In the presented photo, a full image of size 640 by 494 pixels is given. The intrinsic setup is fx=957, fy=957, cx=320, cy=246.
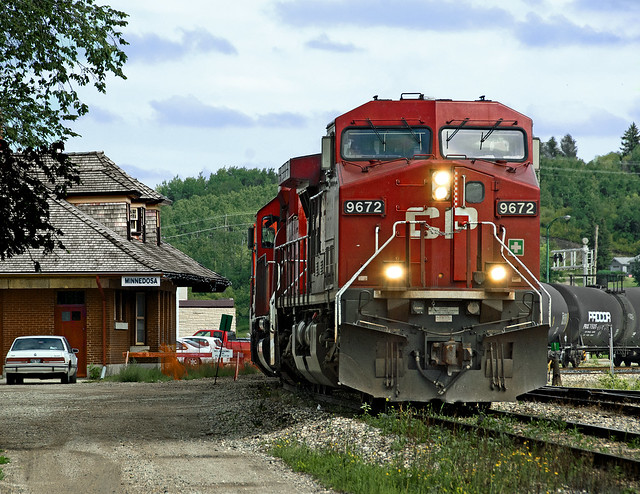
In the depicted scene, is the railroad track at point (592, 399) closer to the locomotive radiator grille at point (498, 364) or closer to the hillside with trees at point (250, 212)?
the locomotive radiator grille at point (498, 364)

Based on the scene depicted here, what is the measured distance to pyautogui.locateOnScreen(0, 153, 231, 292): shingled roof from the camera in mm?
32312

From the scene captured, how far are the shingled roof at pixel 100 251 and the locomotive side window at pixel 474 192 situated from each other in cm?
1858

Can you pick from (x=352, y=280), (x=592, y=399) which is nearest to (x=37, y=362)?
(x=592, y=399)

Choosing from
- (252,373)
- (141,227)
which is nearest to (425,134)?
(252,373)

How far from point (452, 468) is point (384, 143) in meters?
5.87

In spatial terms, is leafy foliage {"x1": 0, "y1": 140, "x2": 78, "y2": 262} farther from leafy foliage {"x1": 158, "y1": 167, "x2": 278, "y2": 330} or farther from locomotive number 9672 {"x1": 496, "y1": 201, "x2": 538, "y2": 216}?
leafy foliage {"x1": 158, "y1": 167, "x2": 278, "y2": 330}

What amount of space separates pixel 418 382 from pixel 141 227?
2683cm

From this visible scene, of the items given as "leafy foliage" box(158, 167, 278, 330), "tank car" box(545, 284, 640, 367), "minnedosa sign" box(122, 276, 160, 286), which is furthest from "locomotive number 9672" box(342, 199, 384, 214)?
"leafy foliage" box(158, 167, 278, 330)

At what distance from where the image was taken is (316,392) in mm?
18438

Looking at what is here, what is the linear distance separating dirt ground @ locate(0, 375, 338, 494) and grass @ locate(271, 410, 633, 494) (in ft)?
1.18

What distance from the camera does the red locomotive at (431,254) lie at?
42.5 ft

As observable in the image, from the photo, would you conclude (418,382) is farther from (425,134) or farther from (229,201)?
(229,201)

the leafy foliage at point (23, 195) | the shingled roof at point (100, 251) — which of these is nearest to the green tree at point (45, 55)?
the leafy foliage at point (23, 195)

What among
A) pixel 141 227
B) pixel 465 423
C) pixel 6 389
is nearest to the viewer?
pixel 465 423
